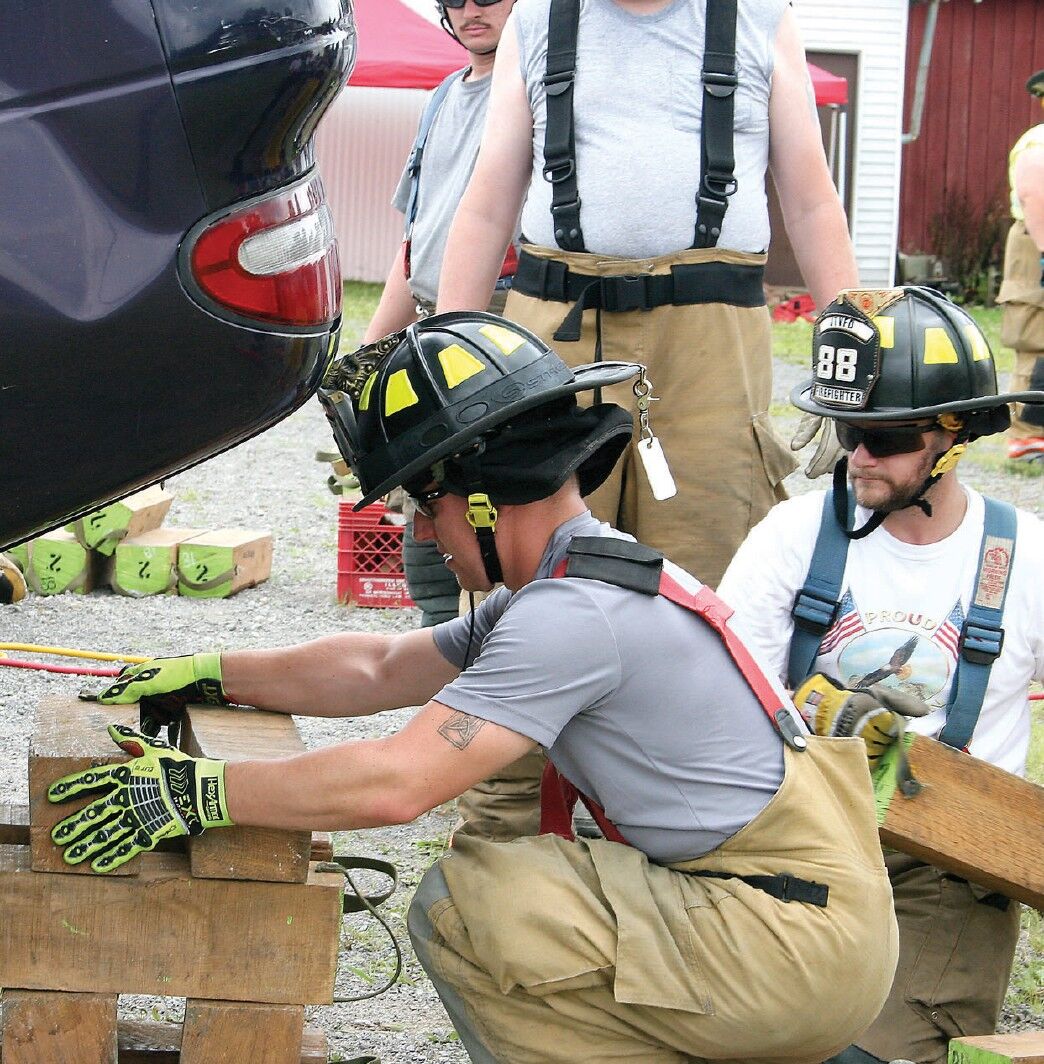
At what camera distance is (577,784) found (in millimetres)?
3014

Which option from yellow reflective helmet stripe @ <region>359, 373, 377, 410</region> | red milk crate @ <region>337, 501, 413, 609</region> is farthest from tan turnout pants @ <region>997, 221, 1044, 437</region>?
yellow reflective helmet stripe @ <region>359, 373, 377, 410</region>

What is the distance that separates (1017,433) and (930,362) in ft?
25.0

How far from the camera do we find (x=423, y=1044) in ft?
11.5

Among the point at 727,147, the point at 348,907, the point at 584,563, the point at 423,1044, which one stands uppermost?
the point at 727,147

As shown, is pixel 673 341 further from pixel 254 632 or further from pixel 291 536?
pixel 291 536

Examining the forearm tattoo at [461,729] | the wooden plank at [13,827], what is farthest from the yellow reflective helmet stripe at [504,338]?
the wooden plank at [13,827]

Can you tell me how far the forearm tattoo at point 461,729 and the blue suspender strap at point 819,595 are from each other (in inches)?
43.0

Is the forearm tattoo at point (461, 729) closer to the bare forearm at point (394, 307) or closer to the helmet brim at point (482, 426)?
the helmet brim at point (482, 426)

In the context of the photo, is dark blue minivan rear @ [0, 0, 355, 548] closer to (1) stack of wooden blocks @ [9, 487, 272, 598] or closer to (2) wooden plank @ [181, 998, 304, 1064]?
(2) wooden plank @ [181, 998, 304, 1064]

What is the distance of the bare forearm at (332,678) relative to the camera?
3.30 metres

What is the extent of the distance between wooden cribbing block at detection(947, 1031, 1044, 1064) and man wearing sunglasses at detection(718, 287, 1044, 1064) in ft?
1.46

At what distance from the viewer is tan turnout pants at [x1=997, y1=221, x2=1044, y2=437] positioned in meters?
10.0

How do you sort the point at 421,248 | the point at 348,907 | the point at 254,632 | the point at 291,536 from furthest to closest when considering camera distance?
the point at 291,536
the point at 254,632
the point at 421,248
the point at 348,907

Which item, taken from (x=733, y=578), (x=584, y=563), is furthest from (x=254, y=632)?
(x=584, y=563)
